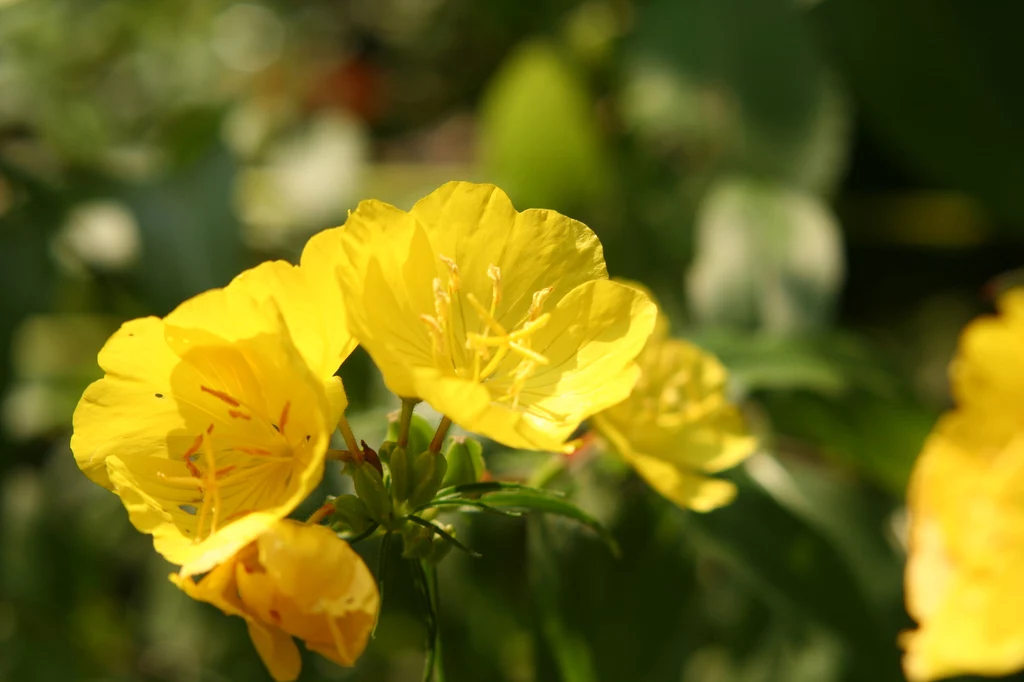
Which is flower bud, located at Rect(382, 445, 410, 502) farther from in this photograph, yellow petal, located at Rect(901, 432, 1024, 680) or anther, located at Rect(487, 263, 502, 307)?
yellow petal, located at Rect(901, 432, 1024, 680)

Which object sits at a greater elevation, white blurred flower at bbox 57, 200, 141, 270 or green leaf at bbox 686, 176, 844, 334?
green leaf at bbox 686, 176, 844, 334

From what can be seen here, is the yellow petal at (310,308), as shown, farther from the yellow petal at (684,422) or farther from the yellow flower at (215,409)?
the yellow petal at (684,422)

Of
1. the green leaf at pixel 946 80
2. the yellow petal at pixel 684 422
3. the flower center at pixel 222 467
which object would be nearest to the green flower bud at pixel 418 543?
the flower center at pixel 222 467

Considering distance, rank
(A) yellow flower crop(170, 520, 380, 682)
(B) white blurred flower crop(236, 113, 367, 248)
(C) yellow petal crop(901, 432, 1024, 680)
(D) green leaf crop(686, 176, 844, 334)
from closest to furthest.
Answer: (A) yellow flower crop(170, 520, 380, 682)
(C) yellow petal crop(901, 432, 1024, 680)
(D) green leaf crop(686, 176, 844, 334)
(B) white blurred flower crop(236, 113, 367, 248)

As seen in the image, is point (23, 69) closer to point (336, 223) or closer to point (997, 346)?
point (336, 223)

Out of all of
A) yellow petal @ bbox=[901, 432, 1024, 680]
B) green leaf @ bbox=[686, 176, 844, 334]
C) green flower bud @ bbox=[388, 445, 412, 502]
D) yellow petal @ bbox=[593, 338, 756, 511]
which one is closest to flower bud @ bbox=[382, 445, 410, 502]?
green flower bud @ bbox=[388, 445, 412, 502]

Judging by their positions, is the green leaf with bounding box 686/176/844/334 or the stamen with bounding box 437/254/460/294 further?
the green leaf with bounding box 686/176/844/334

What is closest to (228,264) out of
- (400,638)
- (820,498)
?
(400,638)

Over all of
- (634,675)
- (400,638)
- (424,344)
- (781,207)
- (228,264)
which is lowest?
(400,638)
